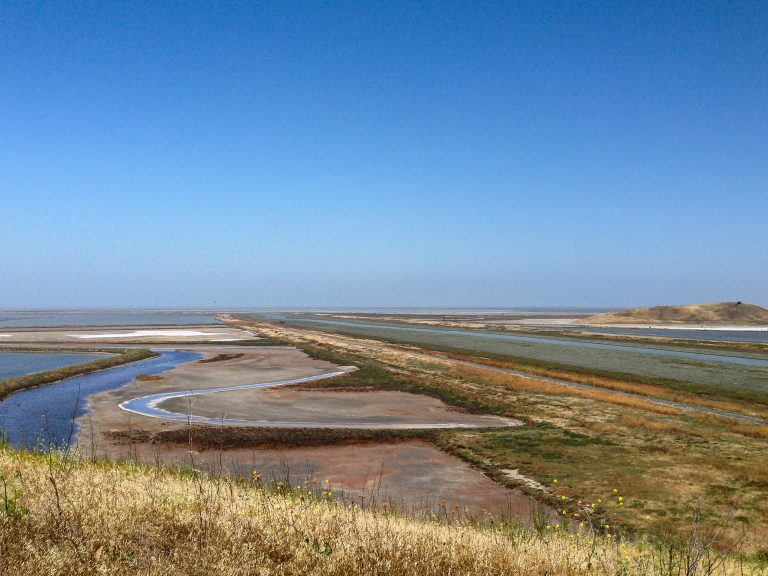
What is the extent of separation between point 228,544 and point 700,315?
16830cm

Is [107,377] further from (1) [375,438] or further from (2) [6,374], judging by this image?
(1) [375,438]

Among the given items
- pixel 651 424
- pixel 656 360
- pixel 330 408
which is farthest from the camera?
pixel 656 360

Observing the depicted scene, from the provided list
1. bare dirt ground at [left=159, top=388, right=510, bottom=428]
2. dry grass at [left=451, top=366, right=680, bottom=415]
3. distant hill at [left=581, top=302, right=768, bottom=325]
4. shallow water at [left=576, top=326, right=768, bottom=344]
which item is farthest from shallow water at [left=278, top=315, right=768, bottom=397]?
distant hill at [left=581, top=302, right=768, bottom=325]

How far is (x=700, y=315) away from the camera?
146 m

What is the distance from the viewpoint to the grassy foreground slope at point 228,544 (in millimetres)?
5043

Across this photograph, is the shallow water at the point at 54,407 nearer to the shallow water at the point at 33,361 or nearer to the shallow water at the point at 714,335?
the shallow water at the point at 33,361

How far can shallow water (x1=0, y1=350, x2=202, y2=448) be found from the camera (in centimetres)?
2067

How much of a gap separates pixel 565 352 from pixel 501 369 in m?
20.2

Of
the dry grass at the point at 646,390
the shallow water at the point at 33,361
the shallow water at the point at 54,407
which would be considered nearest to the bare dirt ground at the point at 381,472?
the shallow water at the point at 54,407

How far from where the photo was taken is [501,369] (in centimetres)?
4644

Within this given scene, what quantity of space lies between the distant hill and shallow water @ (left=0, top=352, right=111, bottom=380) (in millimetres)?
133938

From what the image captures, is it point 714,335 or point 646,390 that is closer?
point 646,390

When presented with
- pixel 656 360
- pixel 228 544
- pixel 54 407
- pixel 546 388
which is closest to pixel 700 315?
pixel 656 360

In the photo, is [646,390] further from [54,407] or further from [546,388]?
[54,407]
